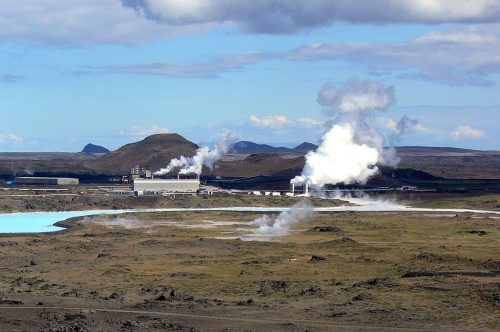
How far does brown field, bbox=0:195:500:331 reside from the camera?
4912 cm

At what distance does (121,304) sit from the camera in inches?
2124

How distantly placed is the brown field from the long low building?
6795cm

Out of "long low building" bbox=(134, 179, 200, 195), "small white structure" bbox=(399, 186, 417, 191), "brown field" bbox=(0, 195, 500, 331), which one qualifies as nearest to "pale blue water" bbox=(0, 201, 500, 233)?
"brown field" bbox=(0, 195, 500, 331)

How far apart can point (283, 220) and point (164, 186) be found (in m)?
64.5

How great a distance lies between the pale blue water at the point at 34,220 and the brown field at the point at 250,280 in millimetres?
5907

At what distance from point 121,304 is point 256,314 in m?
7.79

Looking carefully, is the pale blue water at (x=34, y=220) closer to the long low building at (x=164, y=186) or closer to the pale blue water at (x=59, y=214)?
the pale blue water at (x=59, y=214)

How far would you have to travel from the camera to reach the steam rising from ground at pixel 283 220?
107 m

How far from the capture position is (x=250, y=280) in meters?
64.0

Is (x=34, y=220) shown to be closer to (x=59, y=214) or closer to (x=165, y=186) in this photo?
(x=59, y=214)

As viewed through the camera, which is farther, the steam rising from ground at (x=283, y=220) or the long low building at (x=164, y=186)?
the long low building at (x=164, y=186)

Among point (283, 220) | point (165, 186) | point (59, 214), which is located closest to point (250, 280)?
point (283, 220)

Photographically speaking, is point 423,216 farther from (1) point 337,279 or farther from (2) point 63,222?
(1) point 337,279

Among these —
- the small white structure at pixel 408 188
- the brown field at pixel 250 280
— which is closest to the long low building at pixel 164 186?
the small white structure at pixel 408 188
